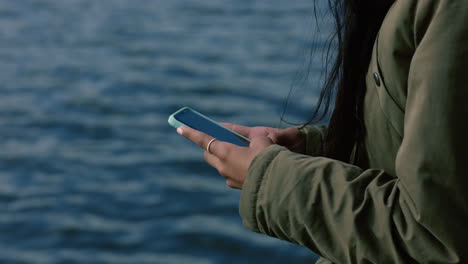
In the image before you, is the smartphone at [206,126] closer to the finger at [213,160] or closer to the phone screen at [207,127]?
the phone screen at [207,127]

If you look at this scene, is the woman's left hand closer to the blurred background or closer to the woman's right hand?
the woman's right hand

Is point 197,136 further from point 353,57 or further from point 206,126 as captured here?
point 353,57

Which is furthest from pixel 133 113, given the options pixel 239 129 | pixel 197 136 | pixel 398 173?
pixel 398 173

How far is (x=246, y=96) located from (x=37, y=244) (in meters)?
2.50

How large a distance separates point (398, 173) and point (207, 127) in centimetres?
74

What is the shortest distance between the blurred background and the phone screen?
0.90 meters

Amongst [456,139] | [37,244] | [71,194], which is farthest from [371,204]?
[71,194]

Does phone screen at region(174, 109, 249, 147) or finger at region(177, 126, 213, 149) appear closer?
finger at region(177, 126, 213, 149)

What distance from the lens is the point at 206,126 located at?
6.53 feet

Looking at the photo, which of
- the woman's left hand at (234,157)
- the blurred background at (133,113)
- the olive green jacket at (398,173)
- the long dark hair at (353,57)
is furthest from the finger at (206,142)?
the blurred background at (133,113)

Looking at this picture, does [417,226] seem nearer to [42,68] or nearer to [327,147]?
[327,147]

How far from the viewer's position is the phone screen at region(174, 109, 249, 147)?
76.3 inches

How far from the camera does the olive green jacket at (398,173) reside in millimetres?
1232

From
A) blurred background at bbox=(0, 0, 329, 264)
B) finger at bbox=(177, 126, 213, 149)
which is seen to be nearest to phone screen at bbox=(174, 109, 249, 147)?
finger at bbox=(177, 126, 213, 149)
